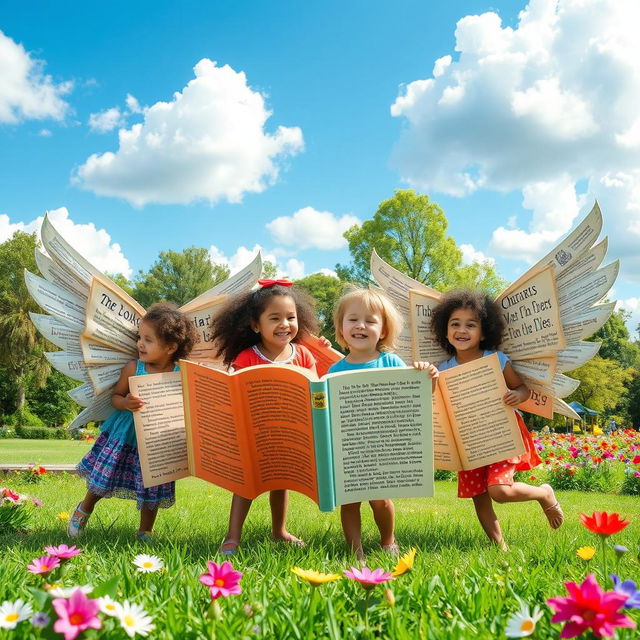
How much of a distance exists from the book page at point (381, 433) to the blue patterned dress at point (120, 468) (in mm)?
1431

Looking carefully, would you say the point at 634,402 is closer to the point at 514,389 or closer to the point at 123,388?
the point at 514,389

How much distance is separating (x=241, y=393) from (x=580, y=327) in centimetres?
184

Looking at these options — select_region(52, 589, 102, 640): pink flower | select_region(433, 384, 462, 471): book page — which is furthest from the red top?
select_region(52, 589, 102, 640): pink flower

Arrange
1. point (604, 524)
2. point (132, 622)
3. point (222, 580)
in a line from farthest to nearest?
point (604, 524) < point (222, 580) < point (132, 622)

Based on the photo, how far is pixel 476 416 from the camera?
332 centimetres

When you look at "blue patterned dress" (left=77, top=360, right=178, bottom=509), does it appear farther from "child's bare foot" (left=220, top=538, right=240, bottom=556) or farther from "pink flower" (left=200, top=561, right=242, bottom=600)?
"pink flower" (left=200, top=561, right=242, bottom=600)

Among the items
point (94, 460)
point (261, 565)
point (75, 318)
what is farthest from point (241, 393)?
point (94, 460)

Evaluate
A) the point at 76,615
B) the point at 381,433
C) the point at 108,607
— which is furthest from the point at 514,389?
the point at 76,615

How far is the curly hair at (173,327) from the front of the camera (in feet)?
11.8

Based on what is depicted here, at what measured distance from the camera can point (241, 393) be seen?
293 cm

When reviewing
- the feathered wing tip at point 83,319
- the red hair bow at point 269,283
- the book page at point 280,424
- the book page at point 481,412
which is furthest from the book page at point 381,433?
the feathered wing tip at point 83,319

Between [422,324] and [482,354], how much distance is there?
40 cm

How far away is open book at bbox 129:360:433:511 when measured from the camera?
8.82ft

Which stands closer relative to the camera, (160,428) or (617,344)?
(160,428)
